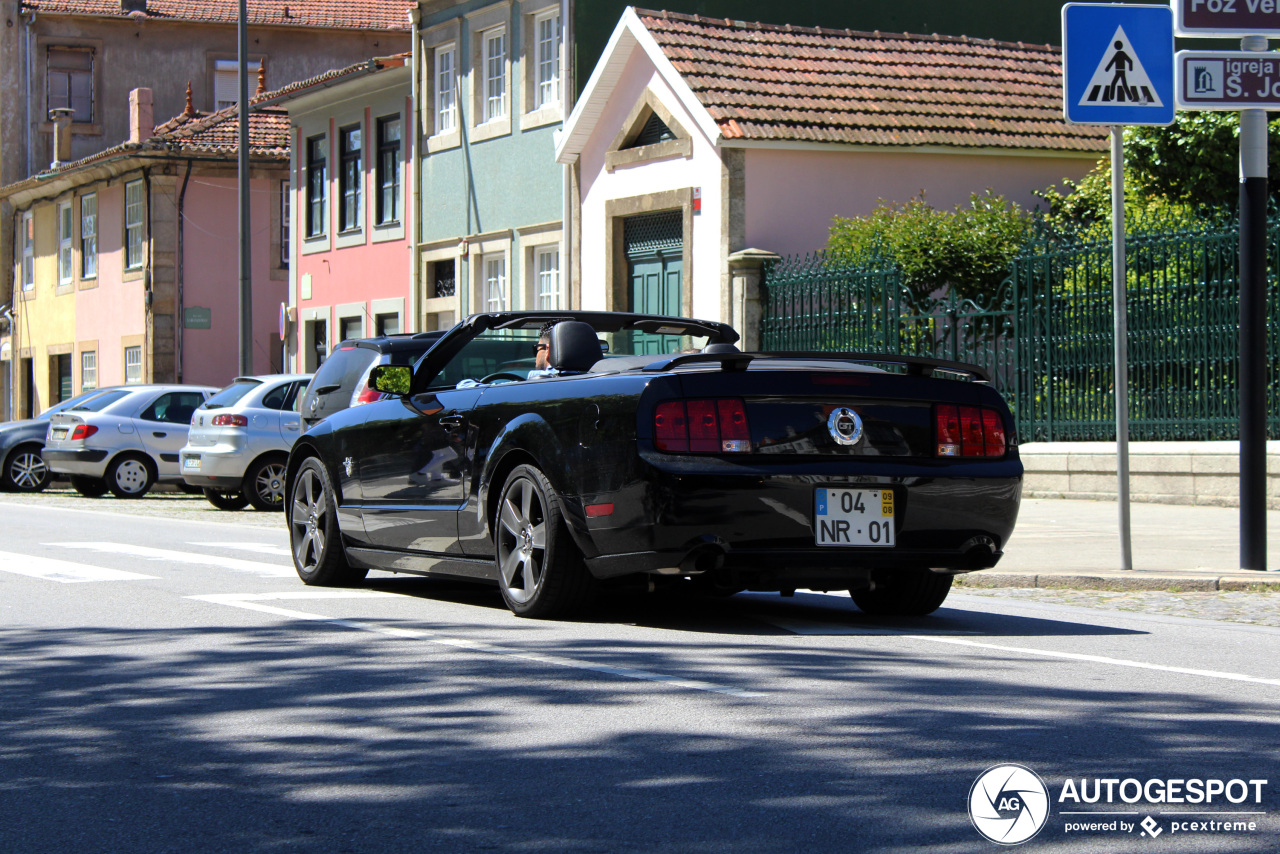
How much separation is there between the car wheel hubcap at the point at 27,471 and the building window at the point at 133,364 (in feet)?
51.1

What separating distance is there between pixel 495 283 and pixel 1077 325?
1394 cm

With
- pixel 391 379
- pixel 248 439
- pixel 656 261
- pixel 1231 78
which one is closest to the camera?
pixel 391 379

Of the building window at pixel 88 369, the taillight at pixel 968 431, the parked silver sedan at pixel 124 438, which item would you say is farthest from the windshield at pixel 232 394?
the building window at pixel 88 369

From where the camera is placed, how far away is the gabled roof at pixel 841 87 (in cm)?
2288

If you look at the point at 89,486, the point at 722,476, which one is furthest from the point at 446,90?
the point at 722,476

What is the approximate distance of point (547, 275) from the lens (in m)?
28.1

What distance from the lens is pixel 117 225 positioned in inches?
1736

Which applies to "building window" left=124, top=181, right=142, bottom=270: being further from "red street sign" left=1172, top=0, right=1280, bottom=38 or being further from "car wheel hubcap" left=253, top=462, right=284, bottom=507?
"red street sign" left=1172, top=0, right=1280, bottom=38

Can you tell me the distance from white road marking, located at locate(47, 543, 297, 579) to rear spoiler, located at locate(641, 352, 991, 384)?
4277 mm

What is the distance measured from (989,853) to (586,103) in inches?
859

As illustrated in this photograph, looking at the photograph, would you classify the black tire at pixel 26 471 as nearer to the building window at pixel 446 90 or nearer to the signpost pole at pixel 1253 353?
the building window at pixel 446 90

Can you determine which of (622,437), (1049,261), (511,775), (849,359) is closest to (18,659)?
(622,437)

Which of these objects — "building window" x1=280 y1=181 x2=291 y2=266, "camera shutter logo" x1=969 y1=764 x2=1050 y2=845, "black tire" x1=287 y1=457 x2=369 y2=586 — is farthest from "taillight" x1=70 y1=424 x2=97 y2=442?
"camera shutter logo" x1=969 y1=764 x2=1050 y2=845

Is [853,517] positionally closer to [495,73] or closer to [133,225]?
[495,73]
